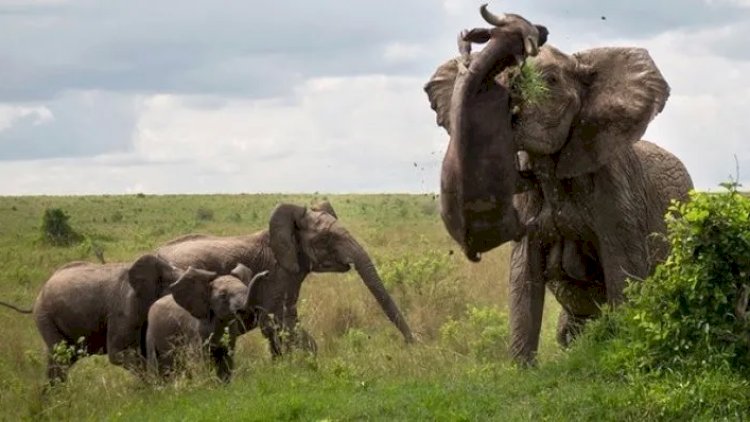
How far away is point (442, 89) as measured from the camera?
10.3 m

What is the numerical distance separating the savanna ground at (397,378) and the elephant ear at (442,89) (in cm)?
191

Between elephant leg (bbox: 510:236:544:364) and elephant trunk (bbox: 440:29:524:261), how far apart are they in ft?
4.82

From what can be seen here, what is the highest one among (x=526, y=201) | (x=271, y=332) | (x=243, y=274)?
(x=526, y=201)

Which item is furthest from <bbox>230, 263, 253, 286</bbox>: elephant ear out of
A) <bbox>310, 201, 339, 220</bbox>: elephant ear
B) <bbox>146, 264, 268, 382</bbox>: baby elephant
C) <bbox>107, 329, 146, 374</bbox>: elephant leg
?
<bbox>310, 201, 339, 220</bbox>: elephant ear

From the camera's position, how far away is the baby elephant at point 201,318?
43.1 ft

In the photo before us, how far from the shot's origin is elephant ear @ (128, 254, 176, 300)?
14.2 meters

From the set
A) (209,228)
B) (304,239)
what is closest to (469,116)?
(304,239)

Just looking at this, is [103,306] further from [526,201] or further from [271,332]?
[526,201]

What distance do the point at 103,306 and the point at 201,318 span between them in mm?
1838

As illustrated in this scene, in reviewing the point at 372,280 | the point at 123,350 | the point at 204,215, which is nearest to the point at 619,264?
the point at 123,350

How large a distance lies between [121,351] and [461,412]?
231 inches

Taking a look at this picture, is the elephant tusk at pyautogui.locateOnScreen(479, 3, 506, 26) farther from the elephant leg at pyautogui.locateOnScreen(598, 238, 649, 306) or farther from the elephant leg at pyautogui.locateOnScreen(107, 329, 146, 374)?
the elephant leg at pyautogui.locateOnScreen(107, 329, 146, 374)

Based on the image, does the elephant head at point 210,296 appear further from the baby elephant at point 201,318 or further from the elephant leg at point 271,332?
the elephant leg at point 271,332

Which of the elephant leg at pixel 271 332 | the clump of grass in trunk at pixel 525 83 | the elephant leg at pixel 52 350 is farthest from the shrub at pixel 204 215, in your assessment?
the clump of grass in trunk at pixel 525 83
